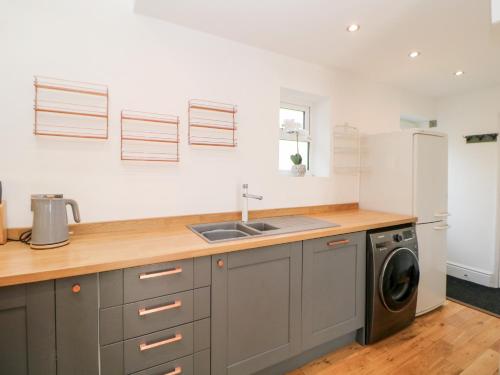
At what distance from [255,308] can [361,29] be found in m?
1.97

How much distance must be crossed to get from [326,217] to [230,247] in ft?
3.80

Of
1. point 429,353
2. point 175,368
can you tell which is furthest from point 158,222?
point 429,353

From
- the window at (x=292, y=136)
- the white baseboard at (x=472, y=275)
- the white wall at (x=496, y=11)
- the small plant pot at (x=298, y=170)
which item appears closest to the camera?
the white wall at (x=496, y=11)

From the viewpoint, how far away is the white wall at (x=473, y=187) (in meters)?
2.92

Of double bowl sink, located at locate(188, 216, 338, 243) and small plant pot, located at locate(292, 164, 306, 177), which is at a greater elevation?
small plant pot, located at locate(292, 164, 306, 177)

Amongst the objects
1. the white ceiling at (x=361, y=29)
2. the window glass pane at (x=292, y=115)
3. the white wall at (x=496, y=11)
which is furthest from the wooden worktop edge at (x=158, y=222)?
the white wall at (x=496, y=11)

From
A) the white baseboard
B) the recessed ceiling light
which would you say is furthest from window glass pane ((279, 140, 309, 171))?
the white baseboard

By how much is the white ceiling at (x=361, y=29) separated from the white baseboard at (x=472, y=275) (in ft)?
7.24

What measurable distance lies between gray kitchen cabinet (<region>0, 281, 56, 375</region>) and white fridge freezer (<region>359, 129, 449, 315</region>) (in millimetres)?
2486

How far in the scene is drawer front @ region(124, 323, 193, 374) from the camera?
1.13 m

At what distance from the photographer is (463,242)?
10.4 ft

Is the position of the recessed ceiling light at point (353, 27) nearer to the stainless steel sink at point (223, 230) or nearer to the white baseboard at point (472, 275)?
the stainless steel sink at point (223, 230)

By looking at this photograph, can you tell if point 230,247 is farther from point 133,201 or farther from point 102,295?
point 133,201

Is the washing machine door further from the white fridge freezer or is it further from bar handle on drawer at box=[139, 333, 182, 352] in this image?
bar handle on drawer at box=[139, 333, 182, 352]
